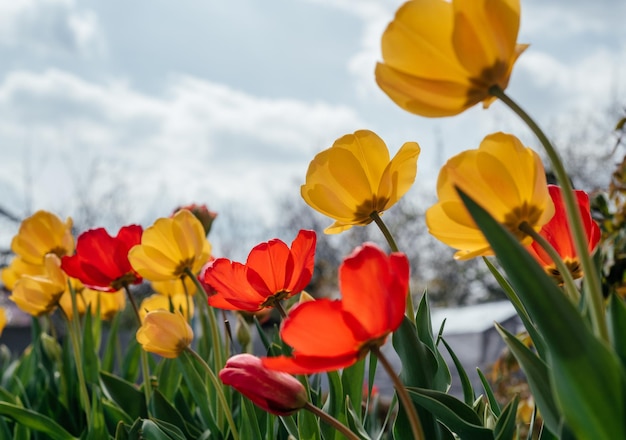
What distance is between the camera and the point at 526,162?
47 cm

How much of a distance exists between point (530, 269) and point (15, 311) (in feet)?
48.7

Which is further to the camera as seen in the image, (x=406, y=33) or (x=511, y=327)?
Result: (x=511, y=327)

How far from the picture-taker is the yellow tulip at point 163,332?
834 mm

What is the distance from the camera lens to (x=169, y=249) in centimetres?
96

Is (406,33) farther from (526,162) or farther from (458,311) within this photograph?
(458,311)

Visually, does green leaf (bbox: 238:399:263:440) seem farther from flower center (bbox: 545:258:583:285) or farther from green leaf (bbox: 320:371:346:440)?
flower center (bbox: 545:258:583:285)

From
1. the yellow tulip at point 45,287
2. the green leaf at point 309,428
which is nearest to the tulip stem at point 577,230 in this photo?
the green leaf at point 309,428

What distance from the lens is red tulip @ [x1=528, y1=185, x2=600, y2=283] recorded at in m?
0.58

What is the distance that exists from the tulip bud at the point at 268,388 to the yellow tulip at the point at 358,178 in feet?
0.54

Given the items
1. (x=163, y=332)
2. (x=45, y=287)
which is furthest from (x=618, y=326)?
(x=45, y=287)

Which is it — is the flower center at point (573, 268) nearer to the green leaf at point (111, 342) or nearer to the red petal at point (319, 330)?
the red petal at point (319, 330)

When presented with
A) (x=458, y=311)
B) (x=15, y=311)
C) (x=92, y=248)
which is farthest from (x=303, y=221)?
(x=92, y=248)

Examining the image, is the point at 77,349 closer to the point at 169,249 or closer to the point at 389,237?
the point at 169,249

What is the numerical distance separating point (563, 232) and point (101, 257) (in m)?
0.69
